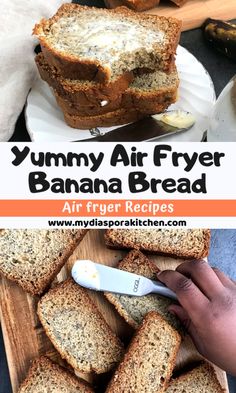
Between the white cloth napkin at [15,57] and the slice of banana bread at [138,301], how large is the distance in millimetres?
459

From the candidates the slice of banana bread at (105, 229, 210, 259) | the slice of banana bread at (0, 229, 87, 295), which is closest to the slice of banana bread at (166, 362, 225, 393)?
the slice of banana bread at (105, 229, 210, 259)

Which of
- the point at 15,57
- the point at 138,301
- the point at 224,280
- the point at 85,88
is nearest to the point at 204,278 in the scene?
the point at 224,280

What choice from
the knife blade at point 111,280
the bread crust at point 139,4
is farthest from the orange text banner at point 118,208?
the bread crust at point 139,4

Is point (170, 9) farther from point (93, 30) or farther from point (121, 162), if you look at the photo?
point (121, 162)

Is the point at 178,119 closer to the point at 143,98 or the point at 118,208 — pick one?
the point at 143,98

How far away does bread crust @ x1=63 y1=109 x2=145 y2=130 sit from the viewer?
151 cm

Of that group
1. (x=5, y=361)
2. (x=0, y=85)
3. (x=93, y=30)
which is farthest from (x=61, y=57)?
(x=5, y=361)

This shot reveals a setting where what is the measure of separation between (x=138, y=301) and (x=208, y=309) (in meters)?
0.17

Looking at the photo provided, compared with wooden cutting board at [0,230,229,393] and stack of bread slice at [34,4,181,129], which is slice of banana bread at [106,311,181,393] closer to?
wooden cutting board at [0,230,229,393]

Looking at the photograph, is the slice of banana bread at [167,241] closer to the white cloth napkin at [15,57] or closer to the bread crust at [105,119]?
the bread crust at [105,119]

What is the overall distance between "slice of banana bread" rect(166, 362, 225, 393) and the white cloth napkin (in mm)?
729

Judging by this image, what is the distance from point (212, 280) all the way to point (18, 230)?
0.46 meters

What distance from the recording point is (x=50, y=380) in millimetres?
1354

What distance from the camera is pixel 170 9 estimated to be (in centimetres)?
173
